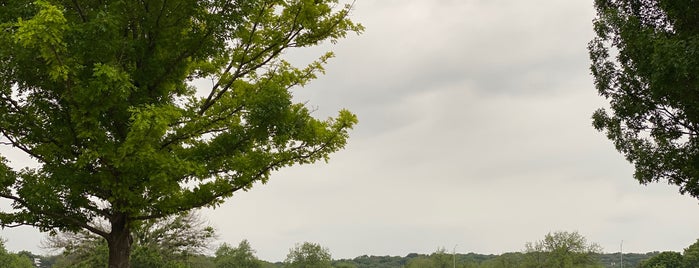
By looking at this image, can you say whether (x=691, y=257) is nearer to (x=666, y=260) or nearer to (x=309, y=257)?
(x=666, y=260)

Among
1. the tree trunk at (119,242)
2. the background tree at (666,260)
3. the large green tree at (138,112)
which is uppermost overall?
the large green tree at (138,112)

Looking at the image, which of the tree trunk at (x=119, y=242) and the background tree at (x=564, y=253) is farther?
the background tree at (x=564, y=253)

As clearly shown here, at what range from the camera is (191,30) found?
815 cm

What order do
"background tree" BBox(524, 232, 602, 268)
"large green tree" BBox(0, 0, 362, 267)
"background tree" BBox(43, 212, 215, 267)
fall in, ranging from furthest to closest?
"background tree" BBox(524, 232, 602, 268), "background tree" BBox(43, 212, 215, 267), "large green tree" BBox(0, 0, 362, 267)

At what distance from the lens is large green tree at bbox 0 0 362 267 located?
6484mm

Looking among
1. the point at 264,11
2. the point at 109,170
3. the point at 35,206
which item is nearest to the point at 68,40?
the point at 109,170

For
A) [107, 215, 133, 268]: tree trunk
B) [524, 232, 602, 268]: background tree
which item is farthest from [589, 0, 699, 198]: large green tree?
[524, 232, 602, 268]: background tree

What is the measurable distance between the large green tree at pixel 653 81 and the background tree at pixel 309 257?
73.4m

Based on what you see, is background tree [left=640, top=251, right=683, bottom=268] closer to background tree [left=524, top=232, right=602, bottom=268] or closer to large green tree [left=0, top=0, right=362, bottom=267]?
background tree [left=524, top=232, right=602, bottom=268]

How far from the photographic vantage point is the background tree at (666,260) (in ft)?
265

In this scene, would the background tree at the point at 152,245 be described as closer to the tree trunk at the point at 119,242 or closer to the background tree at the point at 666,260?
the tree trunk at the point at 119,242

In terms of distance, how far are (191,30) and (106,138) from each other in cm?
217

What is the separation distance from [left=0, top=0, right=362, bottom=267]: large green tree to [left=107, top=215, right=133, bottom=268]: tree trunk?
16mm

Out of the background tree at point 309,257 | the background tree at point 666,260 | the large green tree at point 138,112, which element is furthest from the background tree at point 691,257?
the large green tree at point 138,112
